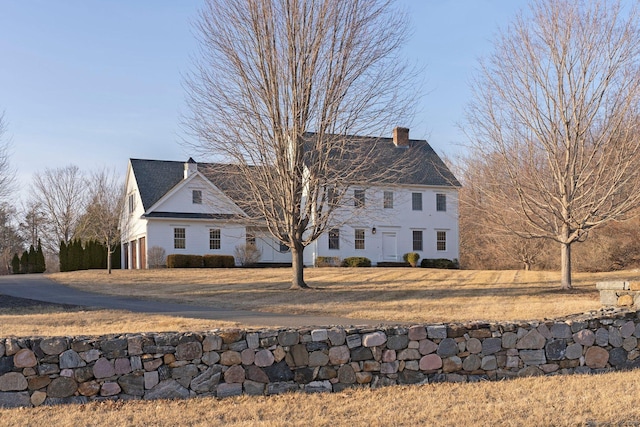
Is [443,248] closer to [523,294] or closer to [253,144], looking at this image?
[523,294]

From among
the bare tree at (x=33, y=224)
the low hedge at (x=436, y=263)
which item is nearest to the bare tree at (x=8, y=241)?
the bare tree at (x=33, y=224)

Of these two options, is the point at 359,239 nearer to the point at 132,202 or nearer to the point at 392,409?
the point at 132,202

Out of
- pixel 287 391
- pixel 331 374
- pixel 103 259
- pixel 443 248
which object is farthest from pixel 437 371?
pixel 103 259

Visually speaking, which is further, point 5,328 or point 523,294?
point 523,294

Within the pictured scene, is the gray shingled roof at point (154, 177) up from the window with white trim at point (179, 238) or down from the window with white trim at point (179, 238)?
up

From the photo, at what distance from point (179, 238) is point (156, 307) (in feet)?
57.9

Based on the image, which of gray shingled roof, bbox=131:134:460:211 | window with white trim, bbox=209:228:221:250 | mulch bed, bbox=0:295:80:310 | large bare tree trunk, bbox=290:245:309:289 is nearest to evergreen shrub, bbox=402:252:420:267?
gray shingled roof, bbox=131:134:460:211

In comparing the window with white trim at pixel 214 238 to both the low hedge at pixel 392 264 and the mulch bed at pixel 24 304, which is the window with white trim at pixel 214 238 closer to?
the low hedge at pixel 392 264

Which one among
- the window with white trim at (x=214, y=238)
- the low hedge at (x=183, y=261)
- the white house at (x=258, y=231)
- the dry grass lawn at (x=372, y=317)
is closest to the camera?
the dry grass lawn at (x=372, y=317)

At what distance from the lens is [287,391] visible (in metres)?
7.51

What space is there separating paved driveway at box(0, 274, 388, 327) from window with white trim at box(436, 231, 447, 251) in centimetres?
2155

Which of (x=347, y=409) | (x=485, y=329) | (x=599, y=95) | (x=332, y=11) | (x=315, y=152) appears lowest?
(x=347, y=409)

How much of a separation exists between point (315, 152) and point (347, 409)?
1446cm

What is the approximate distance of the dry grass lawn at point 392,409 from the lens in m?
6.34
